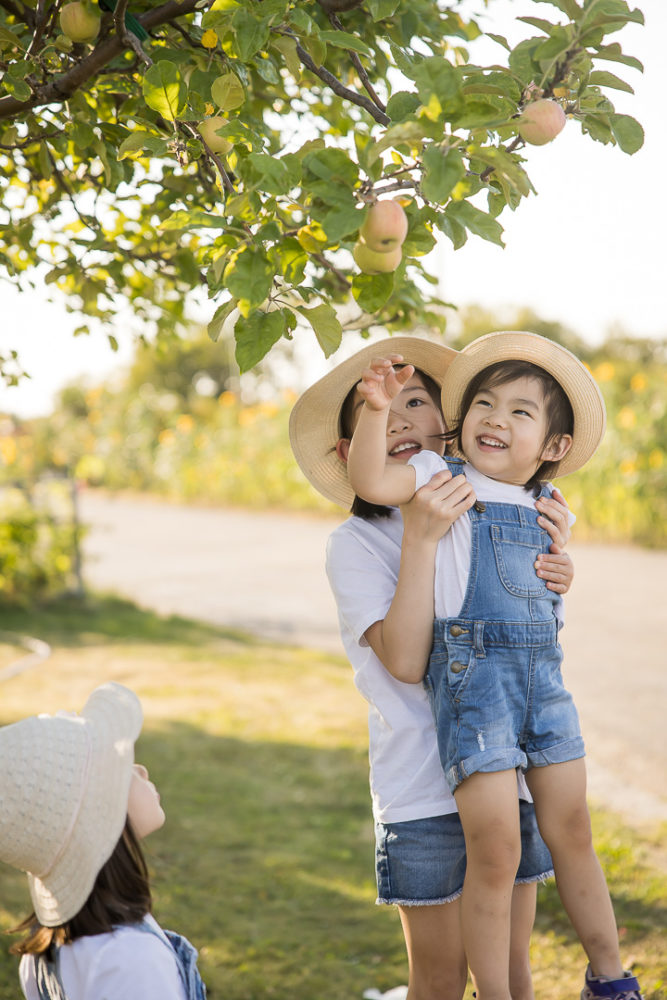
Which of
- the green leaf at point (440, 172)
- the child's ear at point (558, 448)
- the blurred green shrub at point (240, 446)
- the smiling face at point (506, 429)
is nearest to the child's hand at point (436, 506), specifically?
the smiling face at point (506, 429)

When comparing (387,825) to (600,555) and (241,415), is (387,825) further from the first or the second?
(241,415)

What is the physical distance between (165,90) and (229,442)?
41.1ft

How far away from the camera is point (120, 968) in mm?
1505

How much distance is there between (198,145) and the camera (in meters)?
1.54

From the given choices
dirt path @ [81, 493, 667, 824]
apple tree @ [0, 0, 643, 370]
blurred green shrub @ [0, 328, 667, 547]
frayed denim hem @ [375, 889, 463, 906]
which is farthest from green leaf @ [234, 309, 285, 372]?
dirt path @ [81, 493, 667, 824]

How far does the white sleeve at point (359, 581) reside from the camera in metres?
1.77

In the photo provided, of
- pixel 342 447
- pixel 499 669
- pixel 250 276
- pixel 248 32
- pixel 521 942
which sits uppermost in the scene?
pixel 248 32

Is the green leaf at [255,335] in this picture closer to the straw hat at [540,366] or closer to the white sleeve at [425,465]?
the white sleeve at [425,465]

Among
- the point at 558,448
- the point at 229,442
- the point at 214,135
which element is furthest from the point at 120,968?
the point at 229,442

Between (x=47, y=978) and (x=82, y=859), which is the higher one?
(x=82, y=859)

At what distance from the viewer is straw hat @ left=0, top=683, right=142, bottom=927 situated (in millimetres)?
1490

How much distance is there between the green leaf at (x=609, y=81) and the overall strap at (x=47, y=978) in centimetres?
166

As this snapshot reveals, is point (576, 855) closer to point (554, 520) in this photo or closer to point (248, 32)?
point (554, 520)

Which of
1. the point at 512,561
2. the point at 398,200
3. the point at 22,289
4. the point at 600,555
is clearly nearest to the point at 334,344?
the point at 398,200
